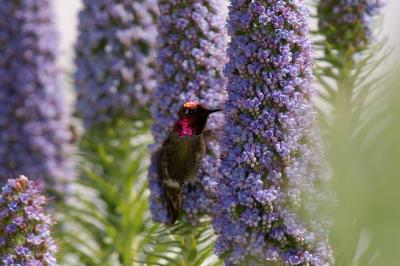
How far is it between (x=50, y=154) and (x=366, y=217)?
6.37 m

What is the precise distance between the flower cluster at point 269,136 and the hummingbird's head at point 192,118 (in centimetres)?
75

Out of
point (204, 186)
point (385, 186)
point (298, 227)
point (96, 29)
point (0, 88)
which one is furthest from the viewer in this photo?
point (0, 88)

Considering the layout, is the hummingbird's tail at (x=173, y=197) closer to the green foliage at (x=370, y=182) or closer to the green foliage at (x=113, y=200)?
the green foliage at (x=113, y=200)

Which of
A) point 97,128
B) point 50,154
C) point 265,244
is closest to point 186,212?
point 265,244

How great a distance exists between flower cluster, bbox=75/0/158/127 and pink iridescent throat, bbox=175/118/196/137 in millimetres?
2130

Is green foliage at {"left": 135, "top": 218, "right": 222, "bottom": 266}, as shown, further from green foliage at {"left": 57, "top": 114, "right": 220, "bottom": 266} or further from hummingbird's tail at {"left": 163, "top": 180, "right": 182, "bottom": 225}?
green foliage at {"left": 57, "top": 114, "right": 220, "bottom": 266}

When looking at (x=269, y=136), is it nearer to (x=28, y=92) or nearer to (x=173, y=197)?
(x=173, y=197)

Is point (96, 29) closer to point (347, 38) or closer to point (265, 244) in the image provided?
point (347, 38)

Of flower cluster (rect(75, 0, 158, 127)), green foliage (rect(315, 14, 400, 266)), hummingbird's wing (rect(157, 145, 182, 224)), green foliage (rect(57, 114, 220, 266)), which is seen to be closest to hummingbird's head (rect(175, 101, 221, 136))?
hummingbird's wing (rect(157, 145, 182, 224))

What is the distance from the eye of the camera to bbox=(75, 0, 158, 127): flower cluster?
5.88 meters

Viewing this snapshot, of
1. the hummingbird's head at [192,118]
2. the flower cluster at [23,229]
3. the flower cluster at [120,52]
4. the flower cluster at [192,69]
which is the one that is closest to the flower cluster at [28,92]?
the flower cluster at [120,52]

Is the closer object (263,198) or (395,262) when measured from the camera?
(395,262)

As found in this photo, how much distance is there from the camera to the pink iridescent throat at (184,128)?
12.1 feet

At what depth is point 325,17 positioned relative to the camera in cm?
461
